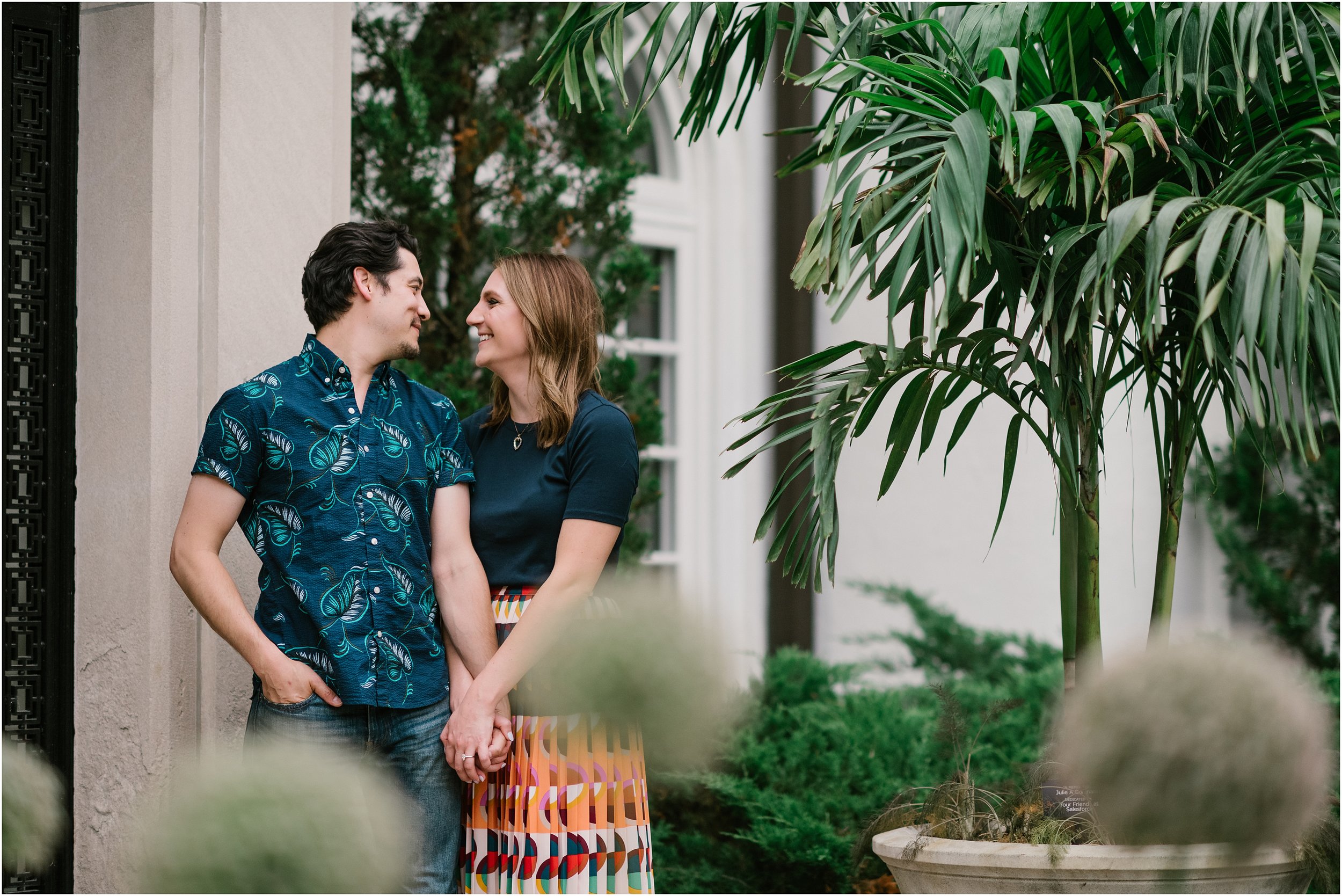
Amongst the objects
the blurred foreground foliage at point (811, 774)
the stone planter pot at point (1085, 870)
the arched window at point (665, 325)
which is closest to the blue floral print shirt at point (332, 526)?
the stone planter pot at point (1085, 870)

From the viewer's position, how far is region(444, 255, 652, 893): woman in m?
2.39

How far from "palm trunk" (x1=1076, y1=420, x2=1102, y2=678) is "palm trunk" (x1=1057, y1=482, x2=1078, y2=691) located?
0.01 meters

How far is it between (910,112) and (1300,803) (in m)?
1.38

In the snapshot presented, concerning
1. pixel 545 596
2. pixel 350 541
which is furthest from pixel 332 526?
pixel 545 596

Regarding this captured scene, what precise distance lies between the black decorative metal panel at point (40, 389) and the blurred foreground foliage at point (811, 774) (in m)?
2.04

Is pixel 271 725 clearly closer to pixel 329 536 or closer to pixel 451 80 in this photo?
pixel 329 536

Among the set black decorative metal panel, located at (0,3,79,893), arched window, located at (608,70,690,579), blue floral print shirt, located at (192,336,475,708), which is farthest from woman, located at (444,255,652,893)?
arched window, located at (608,70,690,579)

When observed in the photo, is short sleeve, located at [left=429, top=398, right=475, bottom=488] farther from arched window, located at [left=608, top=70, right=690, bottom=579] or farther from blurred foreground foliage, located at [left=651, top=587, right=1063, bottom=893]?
arched window, located at [left=608, top=70, right=690, bottom=579]

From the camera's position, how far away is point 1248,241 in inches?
85.0

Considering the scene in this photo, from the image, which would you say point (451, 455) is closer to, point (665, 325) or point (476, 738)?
point (476, 738)

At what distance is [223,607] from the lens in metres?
2.29

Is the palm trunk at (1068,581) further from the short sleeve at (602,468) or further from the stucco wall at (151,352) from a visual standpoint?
the stucco wall at (151,352)

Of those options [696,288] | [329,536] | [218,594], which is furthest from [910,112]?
[696,288]

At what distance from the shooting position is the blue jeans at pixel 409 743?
2.30 meters
